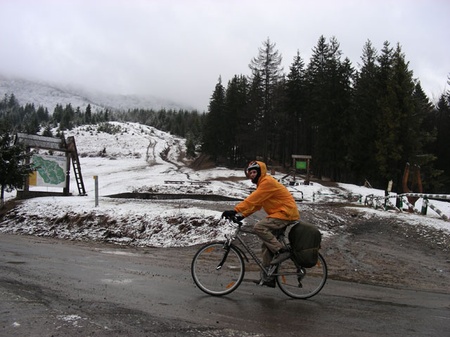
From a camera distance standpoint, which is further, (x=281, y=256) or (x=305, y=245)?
(x=281, y=256)

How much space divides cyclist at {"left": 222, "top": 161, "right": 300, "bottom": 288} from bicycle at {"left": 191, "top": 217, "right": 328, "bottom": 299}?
128 mm

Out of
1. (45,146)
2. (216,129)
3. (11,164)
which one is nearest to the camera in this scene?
(11,164)

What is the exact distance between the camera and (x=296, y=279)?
6312 mm

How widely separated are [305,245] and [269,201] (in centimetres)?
89

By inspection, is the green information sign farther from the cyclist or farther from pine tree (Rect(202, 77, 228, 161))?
pine tree (Rect(202, 77, 228, 161))

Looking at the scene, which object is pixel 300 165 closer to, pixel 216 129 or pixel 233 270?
pixel 233 270

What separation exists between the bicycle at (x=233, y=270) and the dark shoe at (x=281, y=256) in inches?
2.8

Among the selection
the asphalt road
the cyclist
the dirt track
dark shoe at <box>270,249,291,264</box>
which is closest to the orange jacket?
the cyclist

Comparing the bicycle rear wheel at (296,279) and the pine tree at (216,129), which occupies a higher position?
the pine tree at (216,129)

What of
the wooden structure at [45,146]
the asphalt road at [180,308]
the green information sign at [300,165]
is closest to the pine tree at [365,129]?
the green information sign at [300,165]

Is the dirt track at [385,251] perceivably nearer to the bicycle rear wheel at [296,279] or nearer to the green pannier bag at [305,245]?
the bicycle rear wheel at [296,279]

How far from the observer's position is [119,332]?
4359 mm

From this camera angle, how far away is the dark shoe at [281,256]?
616 centimetres

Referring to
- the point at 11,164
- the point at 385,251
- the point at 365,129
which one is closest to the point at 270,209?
the point at 385,251
